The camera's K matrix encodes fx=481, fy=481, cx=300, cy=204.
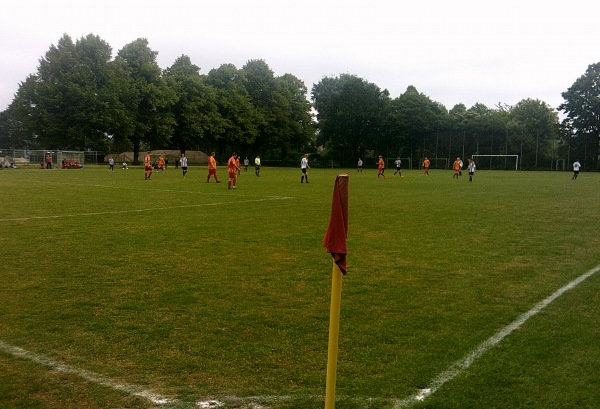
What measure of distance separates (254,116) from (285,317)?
77.4 meters

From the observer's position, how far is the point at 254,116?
81188 millimetres

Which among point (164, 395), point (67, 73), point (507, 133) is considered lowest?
point (164, 395)

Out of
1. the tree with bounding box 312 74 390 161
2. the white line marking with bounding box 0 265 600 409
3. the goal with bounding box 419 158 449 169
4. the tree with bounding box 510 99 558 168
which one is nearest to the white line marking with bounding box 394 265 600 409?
the white line marking with bounding box 0 265 600 409

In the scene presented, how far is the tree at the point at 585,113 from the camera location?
6644cm

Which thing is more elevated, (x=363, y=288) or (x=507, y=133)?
(x=507, y=133)

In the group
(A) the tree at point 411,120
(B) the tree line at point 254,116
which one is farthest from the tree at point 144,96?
(A) the tree at point 411,120

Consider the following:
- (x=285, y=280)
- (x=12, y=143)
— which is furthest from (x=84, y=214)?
(x=12, y=143)

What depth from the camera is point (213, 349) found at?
4.85 m

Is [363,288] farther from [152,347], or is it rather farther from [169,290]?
[152,347]

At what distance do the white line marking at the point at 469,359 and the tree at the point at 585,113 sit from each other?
2759 inches

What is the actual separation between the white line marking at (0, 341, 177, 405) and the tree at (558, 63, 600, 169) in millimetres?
74363

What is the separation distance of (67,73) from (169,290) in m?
62.5

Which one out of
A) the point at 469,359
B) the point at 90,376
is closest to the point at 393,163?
the point at 469,359

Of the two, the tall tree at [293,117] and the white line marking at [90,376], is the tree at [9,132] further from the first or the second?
the white line marking at [90,376]
